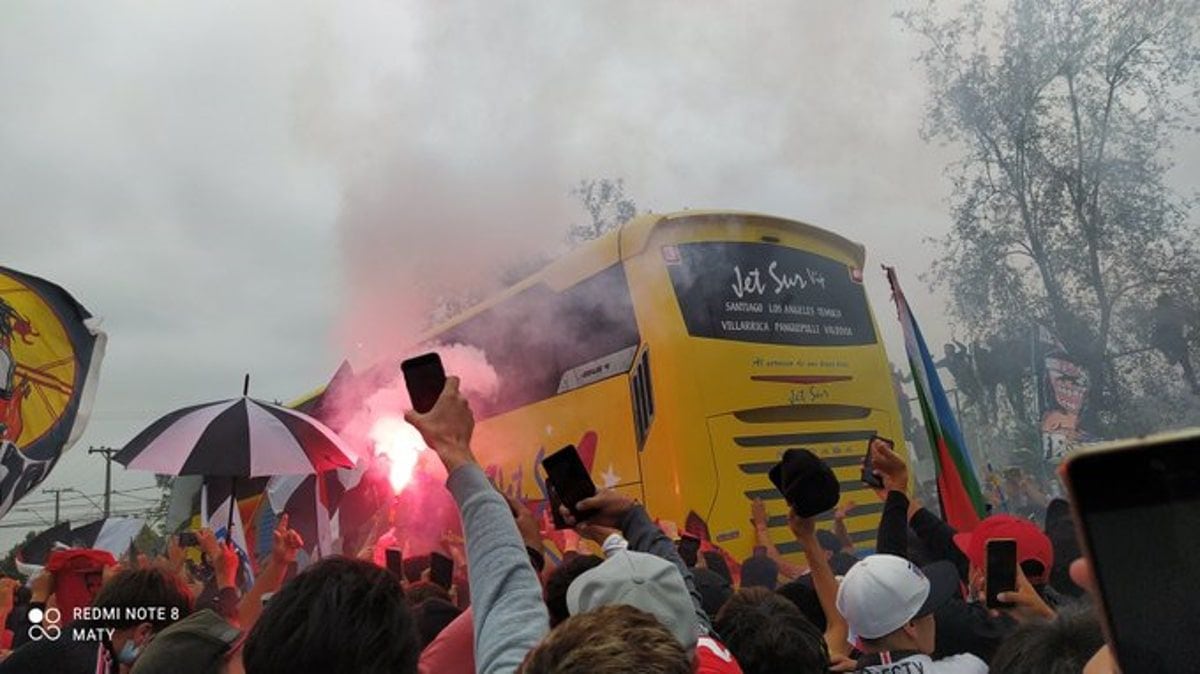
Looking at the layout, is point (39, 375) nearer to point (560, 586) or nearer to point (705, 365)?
point (560, 586)

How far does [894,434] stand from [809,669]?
5.72 m

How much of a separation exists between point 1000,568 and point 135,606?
284 centimetres

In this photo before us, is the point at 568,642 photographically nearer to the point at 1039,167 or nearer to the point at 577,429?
the point at 577,429

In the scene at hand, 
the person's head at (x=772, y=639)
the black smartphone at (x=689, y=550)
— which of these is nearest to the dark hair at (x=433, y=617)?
the person's head at (x=772, y=639)

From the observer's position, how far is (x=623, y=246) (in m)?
7.29

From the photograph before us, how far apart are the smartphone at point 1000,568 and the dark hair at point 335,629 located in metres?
1.85

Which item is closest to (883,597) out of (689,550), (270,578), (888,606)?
(888,606)

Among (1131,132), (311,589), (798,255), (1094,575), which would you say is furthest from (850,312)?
(1094,575)

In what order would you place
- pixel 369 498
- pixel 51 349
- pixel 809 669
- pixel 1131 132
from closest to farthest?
pixel 809 669 → pixel 51 349 → pixel 1131 132 → pixel 369 498

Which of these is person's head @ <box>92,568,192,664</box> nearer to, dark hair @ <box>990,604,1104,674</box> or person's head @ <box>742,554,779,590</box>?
dark hair @ <box>990,604,1104,674</box>

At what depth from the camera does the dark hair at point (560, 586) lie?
9.39 feet

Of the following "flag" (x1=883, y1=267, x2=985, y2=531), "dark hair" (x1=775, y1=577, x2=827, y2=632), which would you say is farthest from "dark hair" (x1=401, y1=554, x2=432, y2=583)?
"flag" (x1=883, y1=267, x2=985, y2=531)

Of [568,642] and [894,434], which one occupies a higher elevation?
[894,434]

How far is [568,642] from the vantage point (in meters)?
1.32
